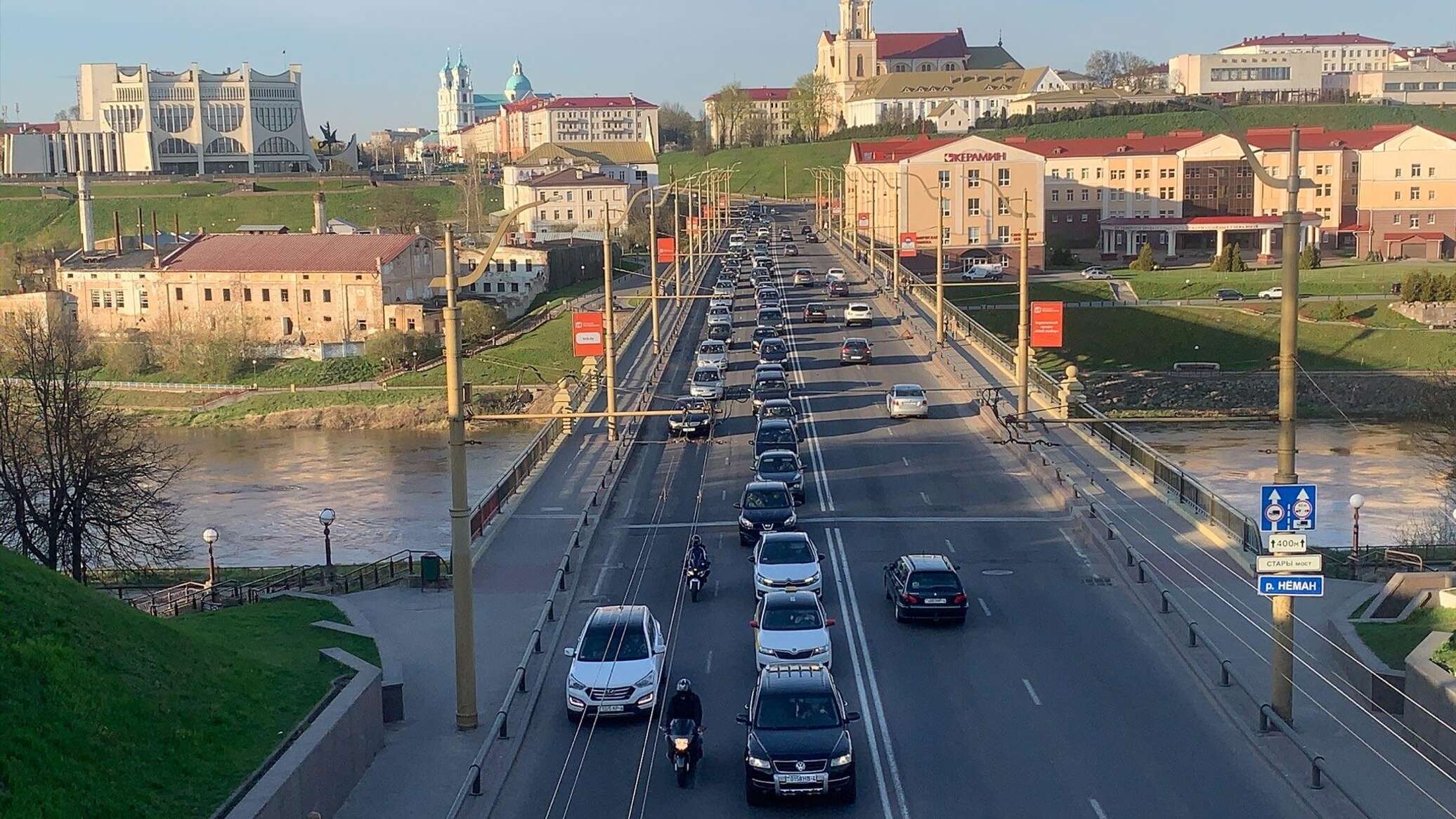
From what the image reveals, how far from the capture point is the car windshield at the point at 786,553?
25.9 m

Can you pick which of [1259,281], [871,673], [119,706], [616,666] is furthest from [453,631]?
[1259,281]

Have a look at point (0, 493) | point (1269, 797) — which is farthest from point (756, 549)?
point (0, 493)

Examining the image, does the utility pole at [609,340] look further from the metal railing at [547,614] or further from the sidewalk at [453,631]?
the sidewalk at [453,631]

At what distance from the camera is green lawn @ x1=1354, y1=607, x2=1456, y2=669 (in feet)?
66.4

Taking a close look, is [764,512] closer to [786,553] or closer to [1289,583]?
[786,553]

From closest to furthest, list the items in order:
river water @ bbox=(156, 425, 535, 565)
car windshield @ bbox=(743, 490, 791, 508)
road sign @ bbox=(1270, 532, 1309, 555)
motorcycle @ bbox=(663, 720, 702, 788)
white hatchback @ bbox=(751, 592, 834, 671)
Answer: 1. motorcycle @ bbox=(663, 720, 702, 788)
2. road sign @ bbox=(1270, 532, 1309, 555)
3. white hatchback @ bbox=(751, 592, 834, 671)
4. car windshield @ bbox=(743, 490, 791, 508)
5. river water @ bbox=(156, 425, 535, 565)

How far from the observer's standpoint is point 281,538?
4769 cm

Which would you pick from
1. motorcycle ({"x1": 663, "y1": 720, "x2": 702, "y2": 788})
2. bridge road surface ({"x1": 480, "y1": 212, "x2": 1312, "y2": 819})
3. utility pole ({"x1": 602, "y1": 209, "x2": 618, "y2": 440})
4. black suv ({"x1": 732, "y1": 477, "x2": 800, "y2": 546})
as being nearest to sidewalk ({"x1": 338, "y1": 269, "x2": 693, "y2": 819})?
bridge road surface ({"x1": 480, "y1": 212, "x2": 1312, "y2": 819})

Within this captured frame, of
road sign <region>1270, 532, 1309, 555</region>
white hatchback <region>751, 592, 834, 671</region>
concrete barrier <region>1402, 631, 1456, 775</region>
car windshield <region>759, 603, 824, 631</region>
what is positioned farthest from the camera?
car windshield <region>759, 603, 824, 631</region>

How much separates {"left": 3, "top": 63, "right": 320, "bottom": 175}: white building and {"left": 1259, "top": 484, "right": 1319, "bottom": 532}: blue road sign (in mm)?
161219

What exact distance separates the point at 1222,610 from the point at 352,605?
1454 cm

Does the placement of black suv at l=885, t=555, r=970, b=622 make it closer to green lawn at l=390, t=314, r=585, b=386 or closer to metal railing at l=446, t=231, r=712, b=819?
metal railing at l=446, t=231, r=712, b=819

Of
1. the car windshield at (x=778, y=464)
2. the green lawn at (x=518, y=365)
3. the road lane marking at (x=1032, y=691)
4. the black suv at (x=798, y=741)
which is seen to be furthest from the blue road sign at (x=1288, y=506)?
the green lawn at (x=518, y=365)

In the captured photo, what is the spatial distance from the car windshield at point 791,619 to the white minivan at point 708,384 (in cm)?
2624
